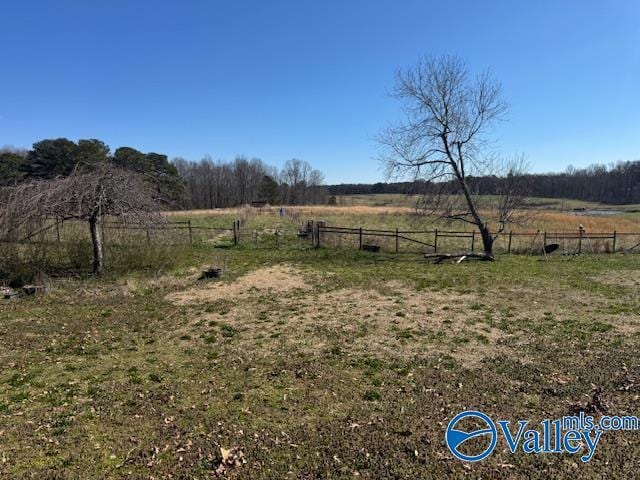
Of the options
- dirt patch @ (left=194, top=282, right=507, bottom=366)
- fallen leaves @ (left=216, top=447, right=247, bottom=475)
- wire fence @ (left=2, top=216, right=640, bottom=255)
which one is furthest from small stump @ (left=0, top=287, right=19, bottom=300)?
fallen leaves @ (left=216, top=447, right=247, bottom=475)

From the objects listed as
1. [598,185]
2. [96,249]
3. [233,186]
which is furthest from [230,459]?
[598,185]

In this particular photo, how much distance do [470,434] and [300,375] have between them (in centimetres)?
250

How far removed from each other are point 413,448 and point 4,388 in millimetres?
5527

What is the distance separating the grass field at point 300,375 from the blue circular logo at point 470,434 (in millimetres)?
95

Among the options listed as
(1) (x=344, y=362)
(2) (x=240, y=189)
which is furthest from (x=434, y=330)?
(2) (x=240, y=189)

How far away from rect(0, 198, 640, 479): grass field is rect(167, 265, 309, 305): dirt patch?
0.11 meters

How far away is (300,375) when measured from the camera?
5.91 metres

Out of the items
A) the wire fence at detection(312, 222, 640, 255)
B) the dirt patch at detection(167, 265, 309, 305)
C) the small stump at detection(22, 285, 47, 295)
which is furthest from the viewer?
the wire fence at detection(312, 222, 640, 255)

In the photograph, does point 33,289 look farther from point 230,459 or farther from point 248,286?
point 230,459

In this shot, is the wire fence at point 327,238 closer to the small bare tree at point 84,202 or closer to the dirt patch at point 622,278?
the small bare tree at point 84,202

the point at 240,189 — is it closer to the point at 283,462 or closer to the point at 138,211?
the point at 138,211

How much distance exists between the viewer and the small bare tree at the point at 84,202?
436 inches

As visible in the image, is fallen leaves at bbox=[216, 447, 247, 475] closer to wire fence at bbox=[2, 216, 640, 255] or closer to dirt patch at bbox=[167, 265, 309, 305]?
dirt patch at bbox=[167, 265, 309, 305]

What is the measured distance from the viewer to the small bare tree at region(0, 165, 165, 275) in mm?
11078
